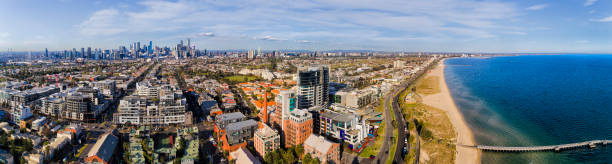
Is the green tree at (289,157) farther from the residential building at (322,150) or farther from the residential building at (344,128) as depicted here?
the residential building at (344,128)

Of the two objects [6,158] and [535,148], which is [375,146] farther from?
[6,158]

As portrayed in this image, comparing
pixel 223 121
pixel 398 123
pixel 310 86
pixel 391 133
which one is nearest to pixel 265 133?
pixel 223 121

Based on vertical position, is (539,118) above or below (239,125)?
below

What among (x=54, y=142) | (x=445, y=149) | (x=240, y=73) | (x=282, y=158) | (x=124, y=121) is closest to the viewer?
(x=282, y=158)

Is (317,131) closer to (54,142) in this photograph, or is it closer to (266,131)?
(266,131)

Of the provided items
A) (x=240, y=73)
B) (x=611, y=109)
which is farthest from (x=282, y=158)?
(x=240, y=73)

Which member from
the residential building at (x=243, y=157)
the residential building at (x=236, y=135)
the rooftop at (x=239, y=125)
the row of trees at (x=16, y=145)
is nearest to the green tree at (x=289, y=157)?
the residential building at (x=243, y=157)
